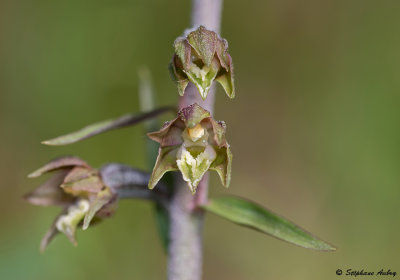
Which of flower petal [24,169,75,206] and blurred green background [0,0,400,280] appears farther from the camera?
blurred green background [0,0,400,280]

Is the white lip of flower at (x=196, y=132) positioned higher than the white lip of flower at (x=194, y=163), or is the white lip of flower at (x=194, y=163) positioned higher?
the white lip of flower at (x=196, y=132)

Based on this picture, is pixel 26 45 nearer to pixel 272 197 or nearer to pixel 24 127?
pixel 24 127

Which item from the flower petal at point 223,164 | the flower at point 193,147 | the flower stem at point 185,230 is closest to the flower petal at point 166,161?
the flower at point 193,147

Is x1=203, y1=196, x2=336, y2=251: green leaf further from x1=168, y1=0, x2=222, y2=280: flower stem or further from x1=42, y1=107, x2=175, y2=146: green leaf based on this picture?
x1=42, y1=107, x2=175, y2=146: green leaf

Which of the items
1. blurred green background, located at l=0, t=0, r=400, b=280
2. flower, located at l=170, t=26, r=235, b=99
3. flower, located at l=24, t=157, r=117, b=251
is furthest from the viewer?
blurred green background, located at l=0, t=0, r=400, b=280

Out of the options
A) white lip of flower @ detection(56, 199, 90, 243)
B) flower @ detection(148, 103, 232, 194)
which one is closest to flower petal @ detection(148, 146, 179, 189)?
flower @ detection(148, 103, 232, 194)

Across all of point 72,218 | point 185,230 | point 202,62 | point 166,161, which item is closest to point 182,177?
point 185,230

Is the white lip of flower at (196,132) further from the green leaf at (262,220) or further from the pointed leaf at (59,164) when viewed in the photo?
the pointed leaf at (59,164)
